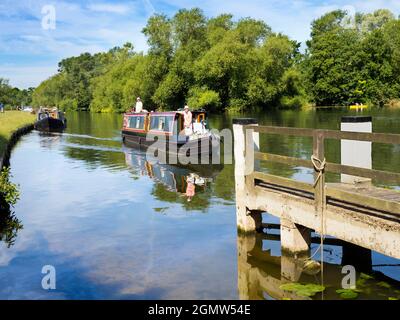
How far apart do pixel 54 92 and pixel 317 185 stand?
126m

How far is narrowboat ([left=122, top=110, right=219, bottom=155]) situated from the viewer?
21172 millimetres

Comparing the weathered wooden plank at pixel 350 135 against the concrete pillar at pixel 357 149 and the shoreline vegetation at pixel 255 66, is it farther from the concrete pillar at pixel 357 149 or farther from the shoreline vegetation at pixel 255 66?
the shoreline vegetation at pixel 255 66

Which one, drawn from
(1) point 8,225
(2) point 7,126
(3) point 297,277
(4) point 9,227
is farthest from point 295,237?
(2) point 7,126

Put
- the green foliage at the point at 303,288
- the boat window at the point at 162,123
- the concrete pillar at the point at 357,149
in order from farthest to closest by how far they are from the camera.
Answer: the boat window at the point at 162,123, the concrete pillar at the point at 357,149, the green foliage at the point at 303,288

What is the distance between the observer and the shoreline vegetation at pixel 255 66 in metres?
63.7

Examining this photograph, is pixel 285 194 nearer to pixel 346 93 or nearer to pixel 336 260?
pixel 336 260

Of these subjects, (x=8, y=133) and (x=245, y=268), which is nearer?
(x=245, y=268)

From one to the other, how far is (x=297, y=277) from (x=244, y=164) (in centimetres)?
225

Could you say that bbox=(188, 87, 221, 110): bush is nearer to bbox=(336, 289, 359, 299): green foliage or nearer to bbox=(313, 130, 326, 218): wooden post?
bbox=(313, 130, 326, 218): wooden post

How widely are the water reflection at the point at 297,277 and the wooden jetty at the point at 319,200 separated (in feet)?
1.14

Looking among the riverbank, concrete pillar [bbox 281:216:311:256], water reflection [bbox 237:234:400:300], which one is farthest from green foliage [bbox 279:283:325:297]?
the riverbank

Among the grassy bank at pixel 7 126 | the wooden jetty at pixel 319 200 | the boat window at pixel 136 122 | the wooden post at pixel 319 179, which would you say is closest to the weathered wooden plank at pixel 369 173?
the wooden jetty at pixel 319 200

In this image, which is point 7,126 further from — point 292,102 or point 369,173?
point 292,102

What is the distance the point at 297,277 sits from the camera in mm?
7633
